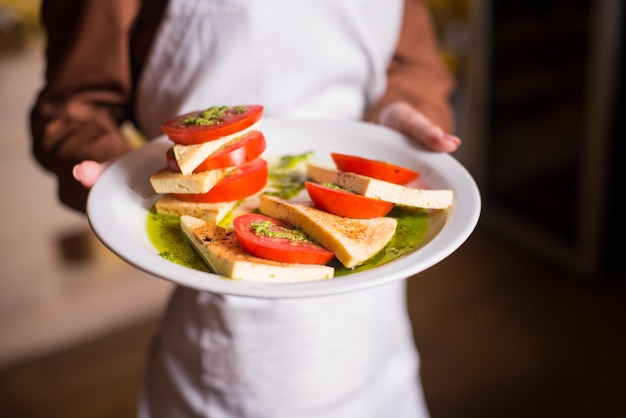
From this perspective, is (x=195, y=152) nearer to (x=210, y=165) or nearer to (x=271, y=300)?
(x=210, y=165)

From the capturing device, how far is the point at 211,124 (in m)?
0.80

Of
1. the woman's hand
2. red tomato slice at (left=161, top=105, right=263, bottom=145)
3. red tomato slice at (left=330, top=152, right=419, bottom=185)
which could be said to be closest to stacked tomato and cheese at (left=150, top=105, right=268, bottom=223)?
red tomato slice at (left=161, top=105, right=263, bottom=145)

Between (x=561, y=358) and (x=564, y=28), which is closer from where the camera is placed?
(x=561, y=358)

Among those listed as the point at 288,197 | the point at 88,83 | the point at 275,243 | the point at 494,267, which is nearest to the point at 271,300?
the point at 288,197

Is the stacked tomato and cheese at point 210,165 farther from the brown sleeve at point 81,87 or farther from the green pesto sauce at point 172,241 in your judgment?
the brown sleeve at point 81,87

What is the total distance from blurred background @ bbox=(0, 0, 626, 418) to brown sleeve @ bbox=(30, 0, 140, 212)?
0.96 metres

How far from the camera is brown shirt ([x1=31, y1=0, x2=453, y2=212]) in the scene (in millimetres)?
961

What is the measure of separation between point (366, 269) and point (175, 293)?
1.69 feet

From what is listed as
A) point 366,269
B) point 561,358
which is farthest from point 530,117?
point 366,269

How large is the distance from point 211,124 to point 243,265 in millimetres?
221

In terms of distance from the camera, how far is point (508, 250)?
2.45m

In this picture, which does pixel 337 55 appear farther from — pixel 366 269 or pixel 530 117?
pixel 530 117

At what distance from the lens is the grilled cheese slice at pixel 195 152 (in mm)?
768

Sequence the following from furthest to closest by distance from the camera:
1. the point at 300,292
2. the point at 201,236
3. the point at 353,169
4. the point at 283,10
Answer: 1. the point at 283,10
2. the point at 353,169
3. the point at 201,236
4. the point at 300,292
